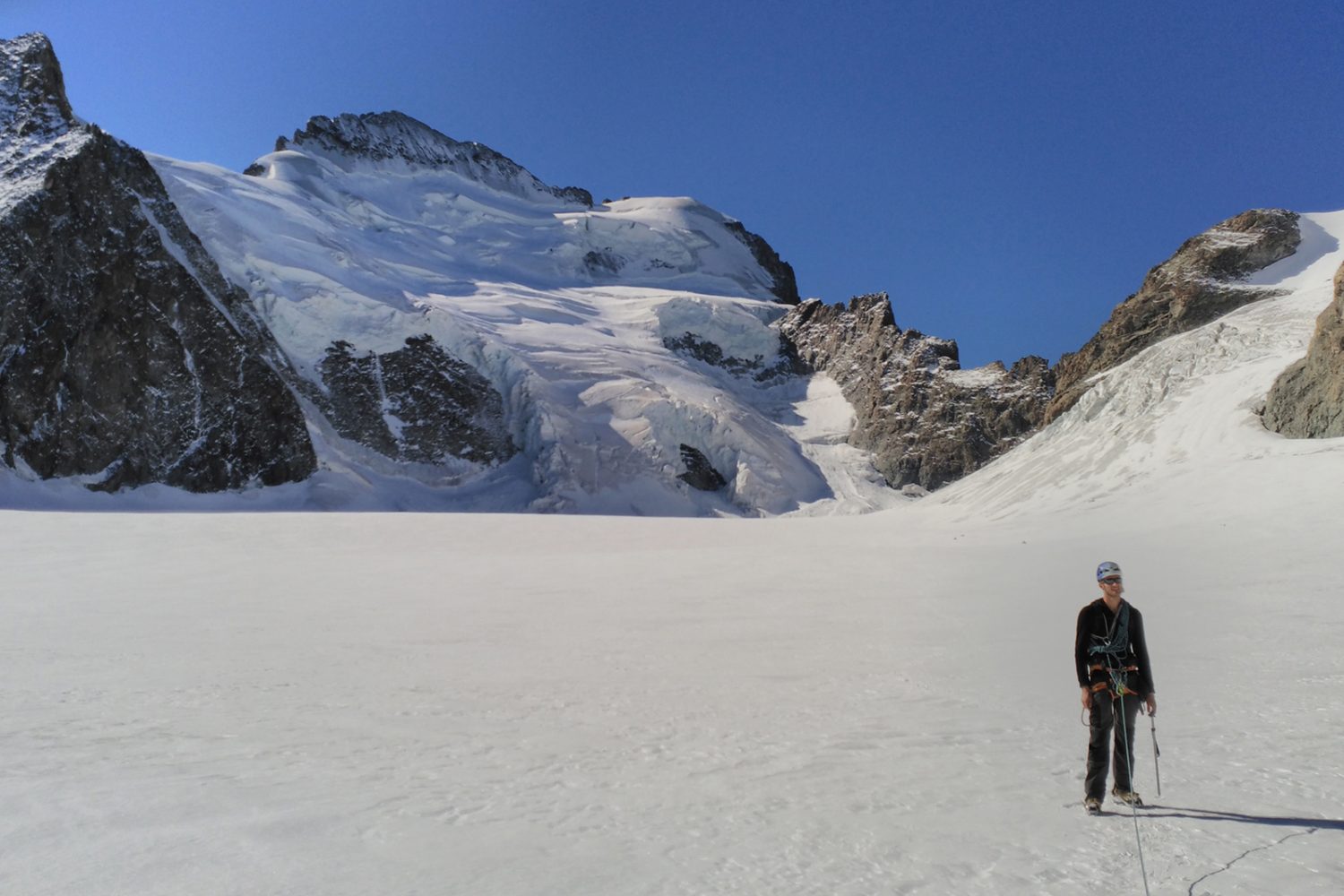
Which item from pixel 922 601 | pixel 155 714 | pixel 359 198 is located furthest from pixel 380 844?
pixel 359 198

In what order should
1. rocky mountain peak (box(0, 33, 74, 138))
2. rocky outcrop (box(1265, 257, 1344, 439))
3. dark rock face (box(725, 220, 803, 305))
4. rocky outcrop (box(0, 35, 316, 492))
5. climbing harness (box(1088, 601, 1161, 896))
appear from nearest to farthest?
climbing harness (box(1088, 601, 1161, 896))
rocky outcrop (box(1265, 257, 1344, 439))
rocky outcrop (box(0, 35, 316, 492))
rocky mountain peak (box(0, 33, 74, 138))
dark rock face (box(725, 220, 803, 305))

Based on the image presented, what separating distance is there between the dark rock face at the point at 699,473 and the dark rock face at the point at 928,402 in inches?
523

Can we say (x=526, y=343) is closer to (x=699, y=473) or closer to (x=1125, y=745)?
(x=699, y=473)

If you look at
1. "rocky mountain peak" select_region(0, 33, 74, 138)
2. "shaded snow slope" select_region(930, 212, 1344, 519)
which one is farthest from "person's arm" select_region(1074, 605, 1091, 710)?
"rocky mountain peak" select_region(0, 33, 74, 138)

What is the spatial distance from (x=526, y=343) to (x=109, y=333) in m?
25.6

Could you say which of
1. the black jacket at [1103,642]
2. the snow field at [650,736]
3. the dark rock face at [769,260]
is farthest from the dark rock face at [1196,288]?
the dark rock face at [769,260]

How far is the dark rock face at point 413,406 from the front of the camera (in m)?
54.4

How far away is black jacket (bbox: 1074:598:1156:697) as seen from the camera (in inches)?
235

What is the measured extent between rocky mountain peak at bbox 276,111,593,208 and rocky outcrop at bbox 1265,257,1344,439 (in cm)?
10170

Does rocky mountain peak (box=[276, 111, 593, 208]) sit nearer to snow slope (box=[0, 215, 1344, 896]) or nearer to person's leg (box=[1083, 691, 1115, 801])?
Answer: snow slope (box=[0, 215, 1344, 896])

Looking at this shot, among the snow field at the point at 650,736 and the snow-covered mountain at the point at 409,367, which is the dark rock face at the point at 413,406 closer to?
the snow-covered mountain at the point at 409,367

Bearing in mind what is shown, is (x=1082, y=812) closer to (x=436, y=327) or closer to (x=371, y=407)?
(x=371, y=407)

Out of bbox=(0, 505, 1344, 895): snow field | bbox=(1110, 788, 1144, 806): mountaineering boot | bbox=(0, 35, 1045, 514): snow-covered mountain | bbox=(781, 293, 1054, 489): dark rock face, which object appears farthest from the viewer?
bbox=(781, 293, 1054, 489): dark rock face

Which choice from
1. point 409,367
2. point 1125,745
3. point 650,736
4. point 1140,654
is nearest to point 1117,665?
point 1140,654
